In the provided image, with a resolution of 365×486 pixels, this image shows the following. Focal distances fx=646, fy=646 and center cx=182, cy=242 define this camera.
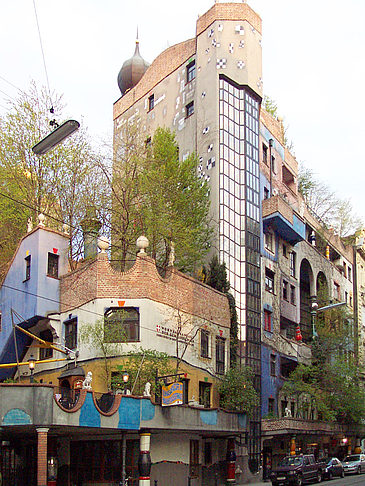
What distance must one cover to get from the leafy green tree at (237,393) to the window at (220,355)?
0.65 metres

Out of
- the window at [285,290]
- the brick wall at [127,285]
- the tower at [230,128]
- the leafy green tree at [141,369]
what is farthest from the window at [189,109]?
the leafy green tree at [141,369]

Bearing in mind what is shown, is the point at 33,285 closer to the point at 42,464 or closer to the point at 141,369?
the point at 141,369

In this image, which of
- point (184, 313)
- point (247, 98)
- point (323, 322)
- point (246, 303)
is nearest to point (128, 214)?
point (184, 313)

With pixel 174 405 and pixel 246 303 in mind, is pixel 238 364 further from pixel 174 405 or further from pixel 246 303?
pixel 174 405

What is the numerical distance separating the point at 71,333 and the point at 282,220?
1679 cm

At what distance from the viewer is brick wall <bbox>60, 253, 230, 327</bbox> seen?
27906 mm

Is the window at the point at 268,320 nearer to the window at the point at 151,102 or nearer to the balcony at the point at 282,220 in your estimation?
the balcony at the point at 282,220

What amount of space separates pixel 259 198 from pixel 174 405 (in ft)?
58.6

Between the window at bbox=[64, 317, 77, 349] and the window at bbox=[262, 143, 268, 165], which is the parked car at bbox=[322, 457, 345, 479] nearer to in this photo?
the window at bbox=[64, 317, 77, 349]

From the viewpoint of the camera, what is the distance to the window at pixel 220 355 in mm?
32844

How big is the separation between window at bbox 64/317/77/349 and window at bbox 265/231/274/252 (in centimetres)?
1535

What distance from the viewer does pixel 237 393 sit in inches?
1254

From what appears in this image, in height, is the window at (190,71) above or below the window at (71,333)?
above

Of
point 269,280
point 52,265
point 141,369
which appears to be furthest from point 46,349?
point 269,280
